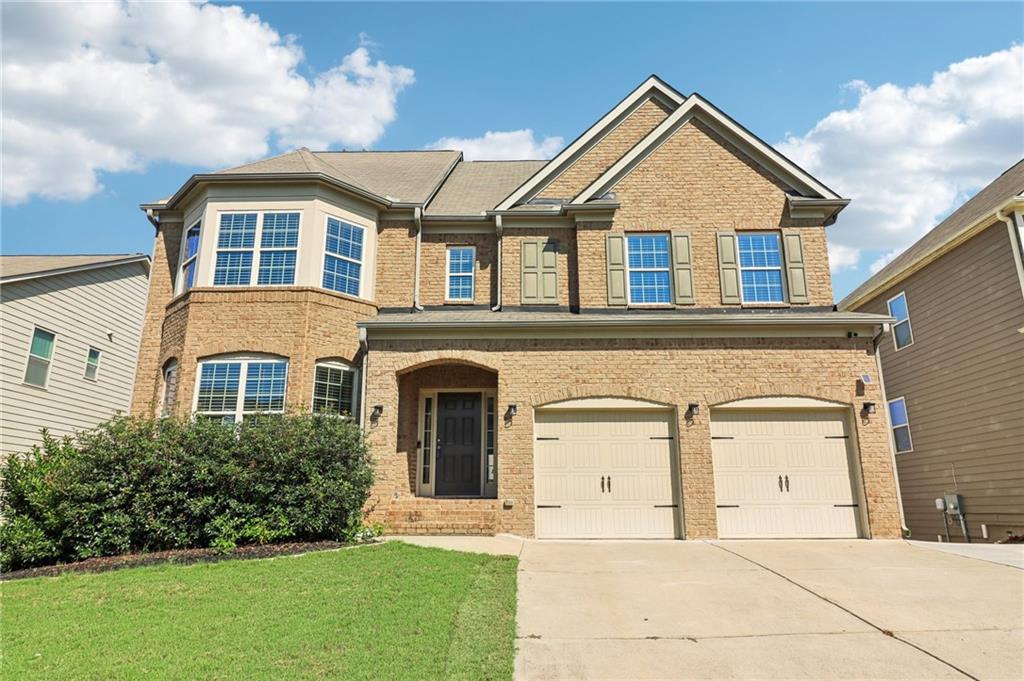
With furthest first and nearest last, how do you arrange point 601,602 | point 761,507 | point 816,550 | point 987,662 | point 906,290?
point 906,290
point 761,507
point 816,550
point 601,602
point 987,662

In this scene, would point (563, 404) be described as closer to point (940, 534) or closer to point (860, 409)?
point (860, 409)

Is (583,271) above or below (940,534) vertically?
above

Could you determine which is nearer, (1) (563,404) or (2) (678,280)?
(1) (563,404)

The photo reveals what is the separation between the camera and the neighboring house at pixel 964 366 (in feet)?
41.9

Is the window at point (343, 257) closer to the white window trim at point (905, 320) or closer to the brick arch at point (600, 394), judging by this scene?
the brick arch at point (600, 394)

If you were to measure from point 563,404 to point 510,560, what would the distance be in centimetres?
385

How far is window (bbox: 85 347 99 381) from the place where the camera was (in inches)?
658

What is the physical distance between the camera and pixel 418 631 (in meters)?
5.39

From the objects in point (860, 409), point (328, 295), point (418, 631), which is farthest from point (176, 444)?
point (860, 409)

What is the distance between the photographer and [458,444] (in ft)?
44.9

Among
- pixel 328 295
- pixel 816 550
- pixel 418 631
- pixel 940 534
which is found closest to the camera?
pixel 418 631

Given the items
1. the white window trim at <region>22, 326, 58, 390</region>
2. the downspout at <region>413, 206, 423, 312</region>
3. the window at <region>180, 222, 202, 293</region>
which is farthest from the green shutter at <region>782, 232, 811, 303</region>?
the white window trim at <region>22, 326, 58, 390</region>

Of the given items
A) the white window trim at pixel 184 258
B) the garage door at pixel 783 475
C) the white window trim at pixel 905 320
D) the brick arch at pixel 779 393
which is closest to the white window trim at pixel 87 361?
the white window trim at pixel 184 258

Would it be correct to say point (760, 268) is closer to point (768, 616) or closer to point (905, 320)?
point (905, 320)
